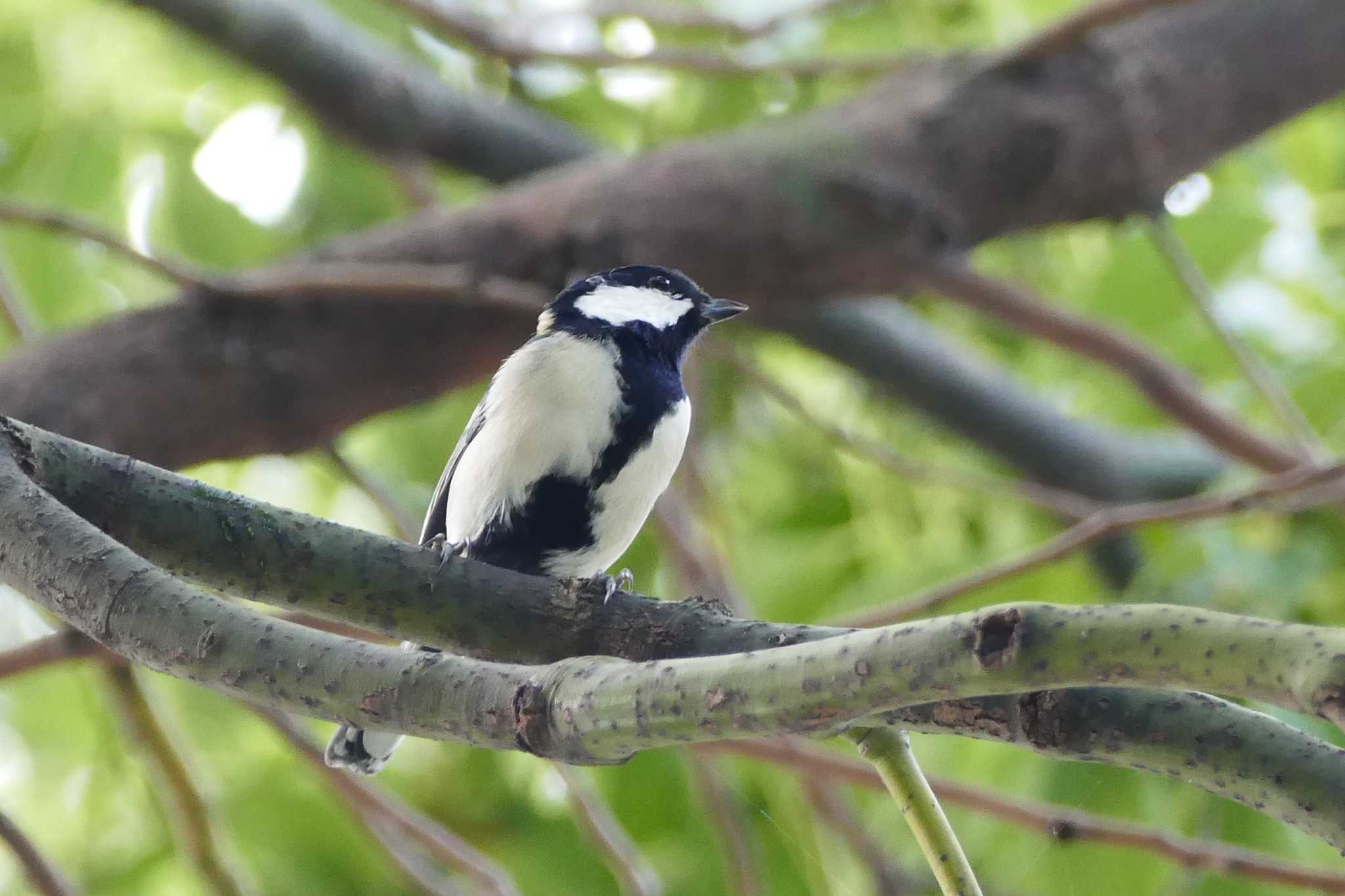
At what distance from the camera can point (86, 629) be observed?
102 centimetres

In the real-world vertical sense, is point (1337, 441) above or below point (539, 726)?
above

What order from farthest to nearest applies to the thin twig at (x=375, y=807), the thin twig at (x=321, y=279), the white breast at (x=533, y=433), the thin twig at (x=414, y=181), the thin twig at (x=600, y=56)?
the thin twig at (x=414, y=181)
the thin twig at (x=600, y=56)
the thin twig at (x=375, y=807)
the thin twig at (x=321, y=279)
the white breast at (x=533, y=433)

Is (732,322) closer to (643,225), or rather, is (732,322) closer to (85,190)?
(643,225)

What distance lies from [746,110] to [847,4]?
0.31 metres

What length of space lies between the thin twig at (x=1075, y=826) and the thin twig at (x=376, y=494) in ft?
2.06

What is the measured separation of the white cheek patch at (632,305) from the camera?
2016 mm

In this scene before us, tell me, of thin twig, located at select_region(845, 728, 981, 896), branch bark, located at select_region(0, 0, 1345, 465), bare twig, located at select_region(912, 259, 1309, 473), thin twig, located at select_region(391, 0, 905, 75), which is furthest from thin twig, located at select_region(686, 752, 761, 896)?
thin twig, located at select_region(391, 0, 905, 75)

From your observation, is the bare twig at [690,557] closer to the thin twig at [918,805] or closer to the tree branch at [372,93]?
the tree branch at [372,93]

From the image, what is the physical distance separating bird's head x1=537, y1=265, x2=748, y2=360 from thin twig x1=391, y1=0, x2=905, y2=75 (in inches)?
21.4

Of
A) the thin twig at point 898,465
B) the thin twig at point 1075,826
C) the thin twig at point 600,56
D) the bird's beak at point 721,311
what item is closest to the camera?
the thin twig at point 1075,826

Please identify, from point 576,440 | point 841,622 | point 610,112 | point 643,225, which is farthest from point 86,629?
point 610,112

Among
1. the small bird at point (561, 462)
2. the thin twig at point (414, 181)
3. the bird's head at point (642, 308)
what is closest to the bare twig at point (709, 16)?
the thin twig at point (414, 181)

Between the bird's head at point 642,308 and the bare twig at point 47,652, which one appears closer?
the bare twig at point 47,652

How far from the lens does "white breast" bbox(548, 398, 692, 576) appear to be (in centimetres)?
172
